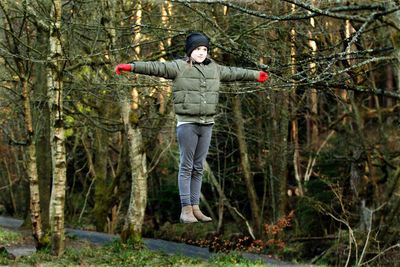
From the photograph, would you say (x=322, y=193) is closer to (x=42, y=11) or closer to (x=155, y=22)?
(x=155, y=22)

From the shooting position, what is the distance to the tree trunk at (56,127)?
472 inches

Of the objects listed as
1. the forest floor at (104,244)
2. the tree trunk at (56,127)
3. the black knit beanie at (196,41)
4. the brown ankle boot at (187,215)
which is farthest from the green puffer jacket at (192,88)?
the forest floor at (104,244)

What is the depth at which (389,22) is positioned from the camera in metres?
10.3

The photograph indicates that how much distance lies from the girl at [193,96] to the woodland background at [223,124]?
5.60 ft

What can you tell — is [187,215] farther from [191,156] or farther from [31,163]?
[31,163]

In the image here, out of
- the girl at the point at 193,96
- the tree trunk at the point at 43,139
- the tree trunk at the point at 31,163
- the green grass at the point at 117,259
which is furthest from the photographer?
the tree trunk at the point at 43,139

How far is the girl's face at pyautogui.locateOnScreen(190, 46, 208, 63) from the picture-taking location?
6676mm

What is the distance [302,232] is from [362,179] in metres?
2.50

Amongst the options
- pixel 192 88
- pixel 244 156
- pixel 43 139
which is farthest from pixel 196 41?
pixel 244 156

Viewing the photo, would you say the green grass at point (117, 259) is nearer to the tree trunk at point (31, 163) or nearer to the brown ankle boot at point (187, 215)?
the tree trunk at point (31, 163)

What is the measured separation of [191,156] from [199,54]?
112 cm

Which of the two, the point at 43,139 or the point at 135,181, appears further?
the point at 43,139

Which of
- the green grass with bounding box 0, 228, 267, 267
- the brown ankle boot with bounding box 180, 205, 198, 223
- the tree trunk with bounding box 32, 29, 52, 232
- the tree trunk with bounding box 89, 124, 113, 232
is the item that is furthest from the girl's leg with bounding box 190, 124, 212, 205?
the tree trunk with bounding box 89, 124, 113, 232

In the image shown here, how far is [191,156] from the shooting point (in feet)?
23.1
